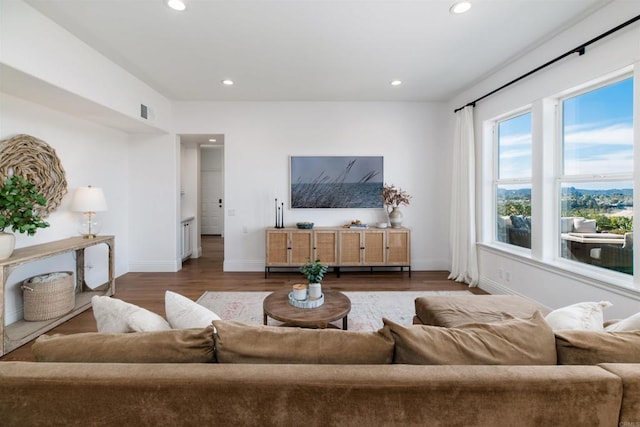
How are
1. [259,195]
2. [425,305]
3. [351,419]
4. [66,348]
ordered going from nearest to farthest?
[351,419] < [66,348] < [425,305] < [259,195]

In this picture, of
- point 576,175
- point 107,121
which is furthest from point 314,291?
point 107,121

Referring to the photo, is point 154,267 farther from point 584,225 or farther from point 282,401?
point 584,225

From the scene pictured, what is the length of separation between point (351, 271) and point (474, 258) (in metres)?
1.88

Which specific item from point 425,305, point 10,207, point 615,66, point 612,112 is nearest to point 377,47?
point 615,66

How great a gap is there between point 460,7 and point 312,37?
133cm

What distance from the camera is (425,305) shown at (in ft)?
7.13

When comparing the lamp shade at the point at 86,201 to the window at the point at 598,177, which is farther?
the lamp shade at the point at 86,201

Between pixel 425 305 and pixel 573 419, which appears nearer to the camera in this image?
pixel 573 419

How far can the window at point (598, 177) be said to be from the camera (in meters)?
2.39

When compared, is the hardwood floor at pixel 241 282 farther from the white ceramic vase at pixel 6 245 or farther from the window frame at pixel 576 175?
the window frame at pixel 576 175

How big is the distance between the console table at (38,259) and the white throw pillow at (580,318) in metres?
3.71

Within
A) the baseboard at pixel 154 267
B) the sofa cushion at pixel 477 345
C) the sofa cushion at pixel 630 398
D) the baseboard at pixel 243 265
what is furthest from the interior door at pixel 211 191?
the sofa cushion at pixel 630 398

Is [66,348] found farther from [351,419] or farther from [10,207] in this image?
[10,207]

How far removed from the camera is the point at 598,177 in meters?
2.58
